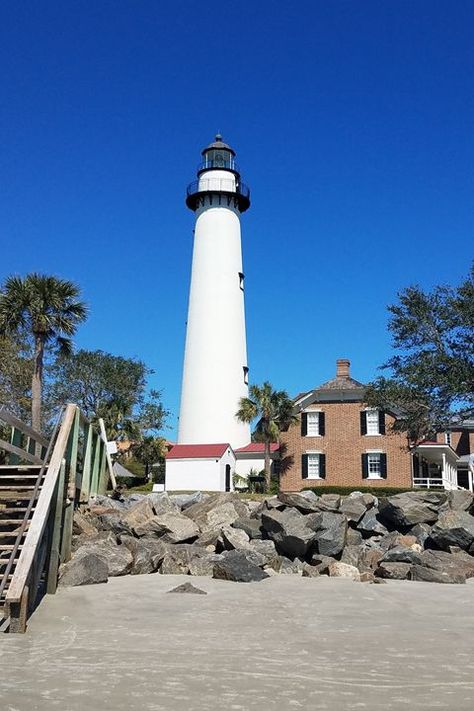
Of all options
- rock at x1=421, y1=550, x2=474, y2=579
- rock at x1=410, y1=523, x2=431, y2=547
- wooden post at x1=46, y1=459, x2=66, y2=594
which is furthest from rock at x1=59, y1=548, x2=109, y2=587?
rock at x1=410, y1=523, x2=431, y2=547

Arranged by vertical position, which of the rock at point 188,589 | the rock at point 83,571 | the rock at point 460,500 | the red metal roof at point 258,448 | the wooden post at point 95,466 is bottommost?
the rock at point 188,589

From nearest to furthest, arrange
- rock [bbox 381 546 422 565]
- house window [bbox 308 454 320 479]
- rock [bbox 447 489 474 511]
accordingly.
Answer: rock [bbox 381 546 422 565] < rock [bbox 447 489 474 511] < house window [bbox 308 454 320 479]

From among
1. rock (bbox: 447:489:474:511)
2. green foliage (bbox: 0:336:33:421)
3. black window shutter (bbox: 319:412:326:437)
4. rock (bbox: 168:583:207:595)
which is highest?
green foliage (bbox: 0:336:33:421)

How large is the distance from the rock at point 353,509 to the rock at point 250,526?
92.9 inches

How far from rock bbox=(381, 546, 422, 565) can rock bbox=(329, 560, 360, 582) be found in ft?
3.42

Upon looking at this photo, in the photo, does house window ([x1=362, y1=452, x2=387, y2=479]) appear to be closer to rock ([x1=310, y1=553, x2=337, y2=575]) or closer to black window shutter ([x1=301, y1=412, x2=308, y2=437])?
black window shutter ([x1=301, y1=412, x2=308, y2=437])

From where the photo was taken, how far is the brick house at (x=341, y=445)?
118 ft

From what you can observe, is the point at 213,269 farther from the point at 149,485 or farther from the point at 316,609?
the point at 316,609

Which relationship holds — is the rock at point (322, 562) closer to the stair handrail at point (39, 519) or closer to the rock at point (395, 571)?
the rock at point (395, 571)

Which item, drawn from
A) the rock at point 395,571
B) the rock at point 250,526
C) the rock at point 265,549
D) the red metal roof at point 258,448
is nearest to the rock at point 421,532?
the rock at point 395,571

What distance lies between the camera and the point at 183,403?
3962 centimetres

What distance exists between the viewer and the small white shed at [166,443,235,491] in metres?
36.7

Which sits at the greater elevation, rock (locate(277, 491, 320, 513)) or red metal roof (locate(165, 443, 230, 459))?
red metal roof (locate(165, 443, 230, 459))

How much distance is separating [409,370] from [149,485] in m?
20.7
